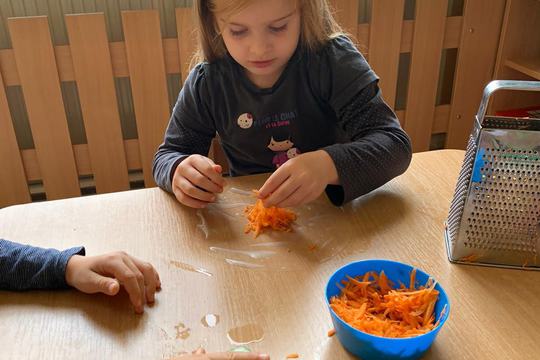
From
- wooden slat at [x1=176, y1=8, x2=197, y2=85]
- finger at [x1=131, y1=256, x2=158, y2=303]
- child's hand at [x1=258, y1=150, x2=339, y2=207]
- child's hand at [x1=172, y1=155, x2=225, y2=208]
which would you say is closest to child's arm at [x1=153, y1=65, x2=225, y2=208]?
child's hand at [x1=172, y1=155, x2=225, y2=208]

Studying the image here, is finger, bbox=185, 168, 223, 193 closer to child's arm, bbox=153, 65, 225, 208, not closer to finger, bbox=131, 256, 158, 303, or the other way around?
child's arm, bbox=153, 65, 225, 208

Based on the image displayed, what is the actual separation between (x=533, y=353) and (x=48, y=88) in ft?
5.61

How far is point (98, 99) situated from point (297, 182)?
1.24 meters

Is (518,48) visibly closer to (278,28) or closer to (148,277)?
(278,28)

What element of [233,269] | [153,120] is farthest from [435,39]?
[233,269]

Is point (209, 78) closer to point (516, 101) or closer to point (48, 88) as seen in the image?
point (48, 88)

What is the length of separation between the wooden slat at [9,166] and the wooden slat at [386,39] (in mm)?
1355

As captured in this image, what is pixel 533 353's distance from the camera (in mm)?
621

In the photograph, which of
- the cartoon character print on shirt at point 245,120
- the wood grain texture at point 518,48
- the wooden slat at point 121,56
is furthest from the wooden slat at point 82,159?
the wood grain texture at point 518,48

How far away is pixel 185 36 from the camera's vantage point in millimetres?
1855

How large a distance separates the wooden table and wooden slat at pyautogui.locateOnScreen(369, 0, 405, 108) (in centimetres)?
112

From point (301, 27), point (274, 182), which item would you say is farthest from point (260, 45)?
point (274, 182)

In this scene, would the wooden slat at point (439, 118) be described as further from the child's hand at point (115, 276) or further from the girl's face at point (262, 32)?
the child's hand at point (115, 276)

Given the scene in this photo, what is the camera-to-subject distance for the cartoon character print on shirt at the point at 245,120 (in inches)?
46.7
